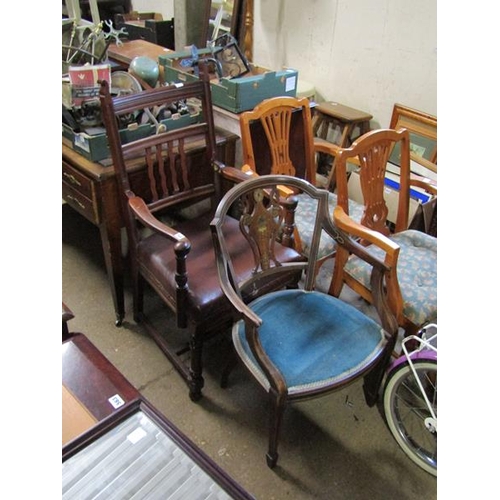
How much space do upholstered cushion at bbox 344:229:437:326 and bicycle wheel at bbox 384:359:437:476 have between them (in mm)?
212

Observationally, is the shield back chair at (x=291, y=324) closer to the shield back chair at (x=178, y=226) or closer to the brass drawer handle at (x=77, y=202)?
the shield back chair at (x=178, y=226)

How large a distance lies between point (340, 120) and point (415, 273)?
4.04ft

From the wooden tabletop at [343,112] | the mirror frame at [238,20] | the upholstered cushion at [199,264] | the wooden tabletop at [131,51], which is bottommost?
the upholstered cushion at [199,264]

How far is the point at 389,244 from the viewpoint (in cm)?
149

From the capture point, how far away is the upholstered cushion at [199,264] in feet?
4.93

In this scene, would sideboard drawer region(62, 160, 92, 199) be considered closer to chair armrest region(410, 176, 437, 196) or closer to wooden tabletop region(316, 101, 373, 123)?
chair armrest region(410, 176, 437, 196)

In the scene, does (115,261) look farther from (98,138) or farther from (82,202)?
(98,138)

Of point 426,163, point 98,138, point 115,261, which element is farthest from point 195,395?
point 426,163

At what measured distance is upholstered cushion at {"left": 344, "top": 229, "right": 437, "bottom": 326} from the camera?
158 centimetres

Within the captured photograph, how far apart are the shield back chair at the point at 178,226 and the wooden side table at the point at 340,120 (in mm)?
1012

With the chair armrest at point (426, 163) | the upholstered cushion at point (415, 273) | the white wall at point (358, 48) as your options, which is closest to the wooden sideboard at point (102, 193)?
the upholstered cushion at point (415, 273)
